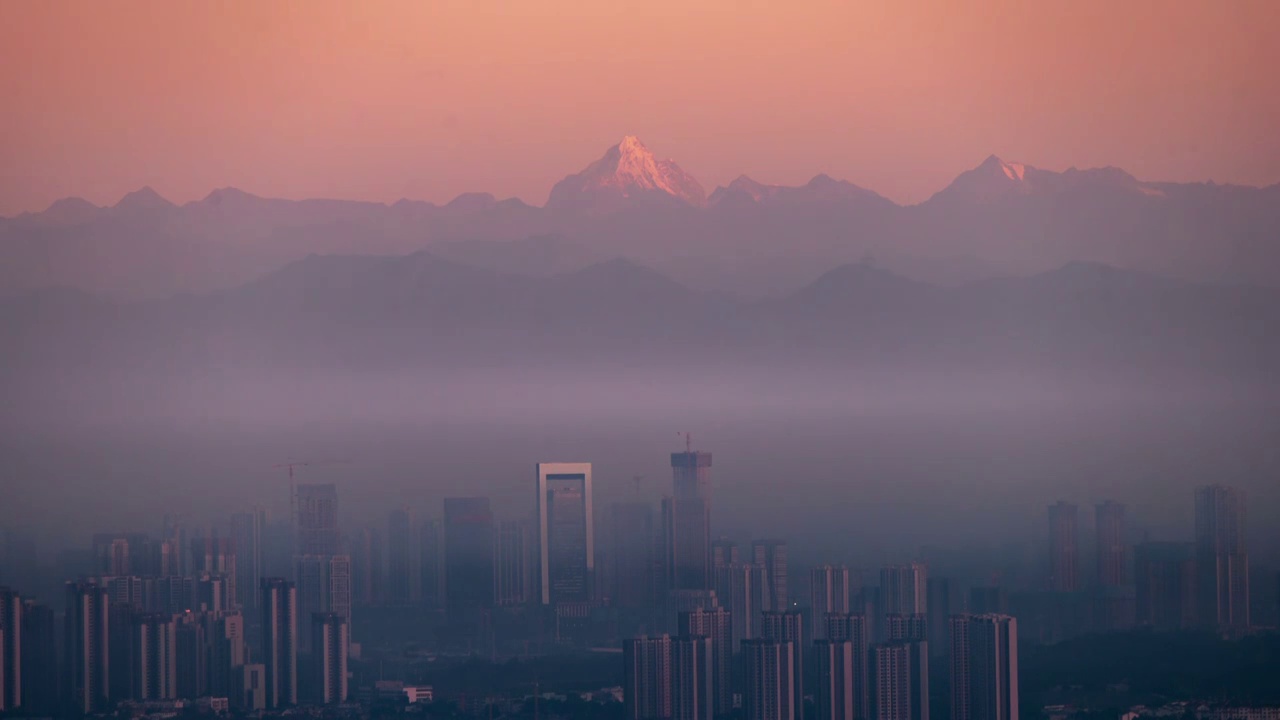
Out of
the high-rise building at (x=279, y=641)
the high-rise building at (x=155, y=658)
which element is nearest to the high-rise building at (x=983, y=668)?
the high-rise building at (x=279, y=641)

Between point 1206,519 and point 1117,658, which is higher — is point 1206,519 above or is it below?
above

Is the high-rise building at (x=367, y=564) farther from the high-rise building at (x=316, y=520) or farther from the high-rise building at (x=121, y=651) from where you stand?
the high-rise building at (x=121, y=651)

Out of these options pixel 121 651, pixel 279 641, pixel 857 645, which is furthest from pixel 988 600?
pixel 121 651

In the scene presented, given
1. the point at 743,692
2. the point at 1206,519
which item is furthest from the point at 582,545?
the point at 1206,519

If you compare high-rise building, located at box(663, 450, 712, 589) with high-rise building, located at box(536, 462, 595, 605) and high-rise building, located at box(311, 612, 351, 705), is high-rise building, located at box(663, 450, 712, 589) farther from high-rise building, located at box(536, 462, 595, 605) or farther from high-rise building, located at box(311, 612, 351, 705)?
high-rise building, located at box(311, 612, 351, 705)

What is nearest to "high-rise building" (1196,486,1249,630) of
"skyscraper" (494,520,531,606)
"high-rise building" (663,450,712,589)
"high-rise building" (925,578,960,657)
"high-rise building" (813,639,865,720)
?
"high-rise building" (925,578,960,657)

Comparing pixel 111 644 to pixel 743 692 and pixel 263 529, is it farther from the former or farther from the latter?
pixel 743 692

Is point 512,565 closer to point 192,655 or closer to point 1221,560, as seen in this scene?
point 192,655
